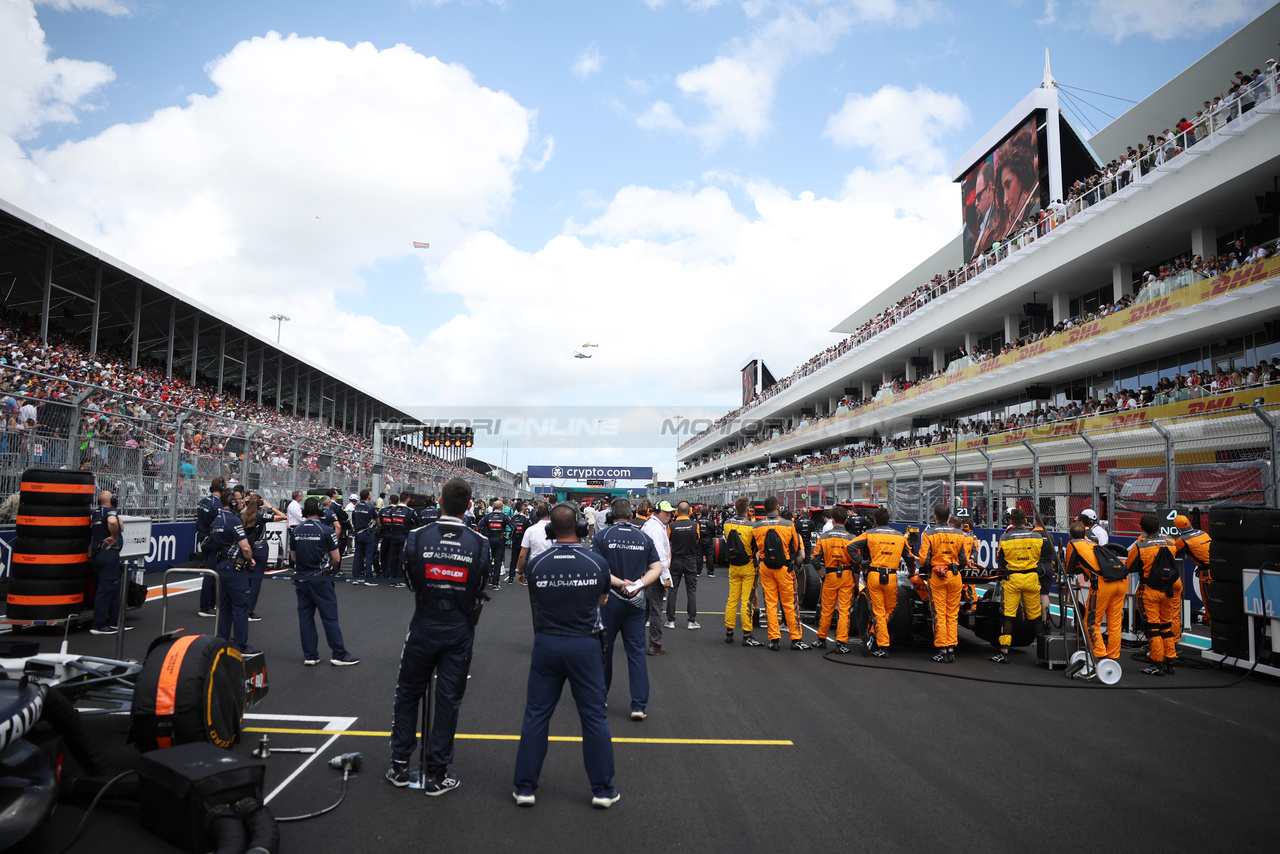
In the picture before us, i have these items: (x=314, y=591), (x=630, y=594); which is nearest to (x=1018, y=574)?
(x=630, y=594)

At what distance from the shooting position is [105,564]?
8.34 meters

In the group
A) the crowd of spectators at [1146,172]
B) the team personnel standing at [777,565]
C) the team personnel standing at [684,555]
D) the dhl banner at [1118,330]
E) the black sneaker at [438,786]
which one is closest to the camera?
the black sneaker at [438,786]

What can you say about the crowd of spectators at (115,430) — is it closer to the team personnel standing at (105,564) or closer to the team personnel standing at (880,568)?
the team personnel standing at (105,564)

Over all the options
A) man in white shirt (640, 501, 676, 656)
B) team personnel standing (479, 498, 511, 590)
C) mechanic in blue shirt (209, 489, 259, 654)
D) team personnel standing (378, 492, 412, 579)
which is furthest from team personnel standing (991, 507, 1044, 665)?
team personnel standing (378, 492, 412, 579)

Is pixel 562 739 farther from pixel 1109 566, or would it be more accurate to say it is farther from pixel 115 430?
pixel 115 430

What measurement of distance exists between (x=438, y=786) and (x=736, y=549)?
4.98 m

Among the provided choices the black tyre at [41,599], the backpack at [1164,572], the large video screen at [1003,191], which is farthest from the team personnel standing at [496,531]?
the large video screen at [1003,191]

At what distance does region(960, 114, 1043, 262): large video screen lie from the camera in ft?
92.7

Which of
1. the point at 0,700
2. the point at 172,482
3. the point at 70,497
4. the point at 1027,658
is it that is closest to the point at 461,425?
the point at 172,482

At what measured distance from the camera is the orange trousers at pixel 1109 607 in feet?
24.2

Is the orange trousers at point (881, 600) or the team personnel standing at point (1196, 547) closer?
the orange trousers at point (881, 600)

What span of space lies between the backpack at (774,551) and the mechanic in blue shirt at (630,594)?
2.69 metres

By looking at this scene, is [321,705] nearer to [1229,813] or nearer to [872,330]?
[1229,813]

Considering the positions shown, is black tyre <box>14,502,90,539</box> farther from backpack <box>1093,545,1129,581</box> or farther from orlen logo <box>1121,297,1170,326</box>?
orlen logo <box>1121,297,1170,326</box>
